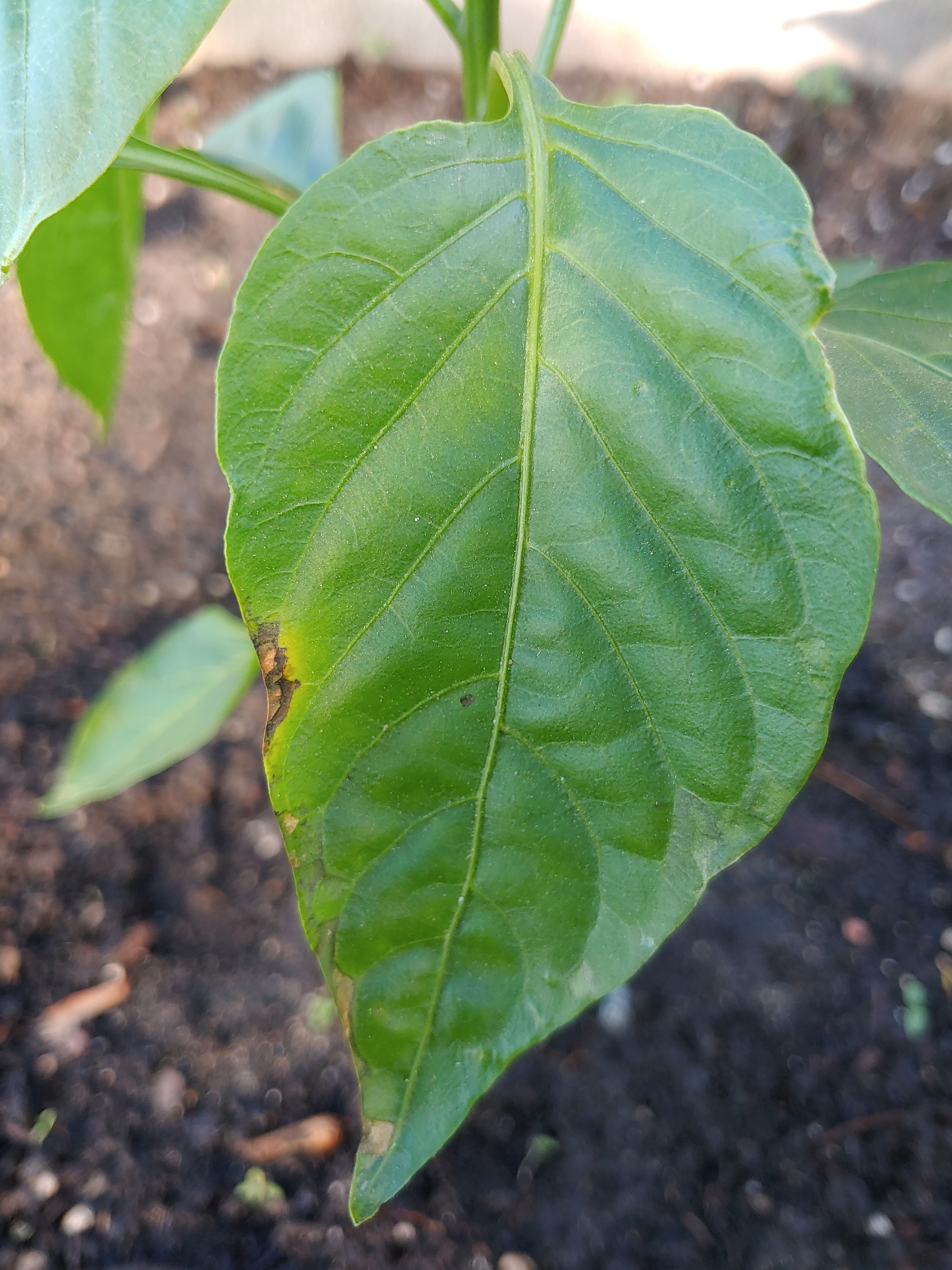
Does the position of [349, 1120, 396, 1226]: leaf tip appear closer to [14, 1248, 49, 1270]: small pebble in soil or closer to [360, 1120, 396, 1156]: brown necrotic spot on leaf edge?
[360, 1120, 396, 1156]: brown necrotic spot on leaf edge

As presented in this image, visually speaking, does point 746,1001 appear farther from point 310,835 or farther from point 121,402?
point 121,402

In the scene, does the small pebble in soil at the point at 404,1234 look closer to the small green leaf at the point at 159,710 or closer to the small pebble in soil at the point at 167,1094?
the small pebble in soil at the point at 167,1094

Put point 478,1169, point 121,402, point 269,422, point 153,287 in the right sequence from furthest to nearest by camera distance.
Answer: point 153,287 < point 121,402 < point 478,1169 < point 269,422

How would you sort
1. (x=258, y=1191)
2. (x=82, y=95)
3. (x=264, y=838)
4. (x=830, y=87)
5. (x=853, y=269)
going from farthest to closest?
(x=830, y=87) < (x=264, y=838) < (x=258, y=1191) < (x=853, y=269) < (x=82, y=95)

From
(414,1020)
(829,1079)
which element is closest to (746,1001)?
(829,1079)

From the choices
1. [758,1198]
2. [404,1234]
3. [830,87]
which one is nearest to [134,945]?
[404,1234]

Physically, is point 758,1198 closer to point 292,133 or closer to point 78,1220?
point 78,1220
